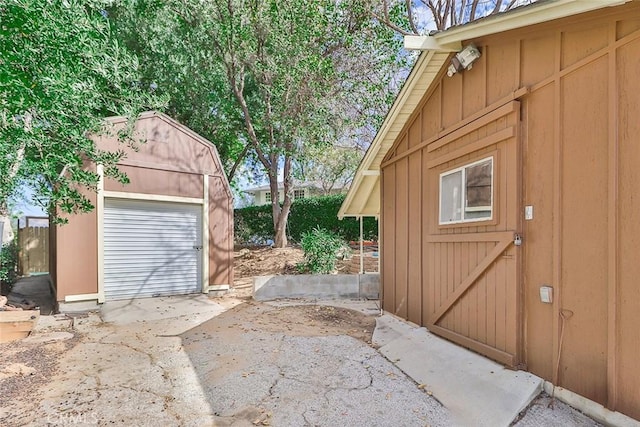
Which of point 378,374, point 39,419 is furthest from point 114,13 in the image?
point 378,374

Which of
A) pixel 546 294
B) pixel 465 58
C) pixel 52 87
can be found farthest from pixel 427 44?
pixel 52 87

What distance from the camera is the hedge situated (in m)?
13.8

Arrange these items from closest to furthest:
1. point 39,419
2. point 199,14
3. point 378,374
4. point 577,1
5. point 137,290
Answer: point 577,1 → point 39,419 → point 378,374 → point 137,290 → point 199,14

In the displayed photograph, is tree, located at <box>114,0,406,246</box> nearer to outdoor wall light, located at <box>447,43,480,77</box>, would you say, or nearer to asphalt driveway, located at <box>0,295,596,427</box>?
outdoor wall light, located at <box>447,43,480,77</box>

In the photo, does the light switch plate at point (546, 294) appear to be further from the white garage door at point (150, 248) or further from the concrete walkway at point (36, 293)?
the concrete walkway at point (36, 293)

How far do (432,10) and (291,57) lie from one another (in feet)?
14.6

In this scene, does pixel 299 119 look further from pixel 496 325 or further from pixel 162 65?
pixel 496 325

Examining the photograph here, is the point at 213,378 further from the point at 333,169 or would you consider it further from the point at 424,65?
the point at 333,169

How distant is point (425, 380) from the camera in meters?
3.49

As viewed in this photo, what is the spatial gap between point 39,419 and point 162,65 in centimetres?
1122

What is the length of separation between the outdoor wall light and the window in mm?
1154

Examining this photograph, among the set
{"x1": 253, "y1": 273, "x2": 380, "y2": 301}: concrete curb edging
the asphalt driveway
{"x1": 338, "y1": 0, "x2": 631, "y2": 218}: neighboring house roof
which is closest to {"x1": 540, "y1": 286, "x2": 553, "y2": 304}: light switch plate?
the asphalt driveway

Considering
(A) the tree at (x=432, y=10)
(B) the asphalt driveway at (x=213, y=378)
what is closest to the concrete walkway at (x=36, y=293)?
(B) the asphalt driveway at (x=213, y=378)

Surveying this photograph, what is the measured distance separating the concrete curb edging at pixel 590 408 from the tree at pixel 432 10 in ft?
32.8
